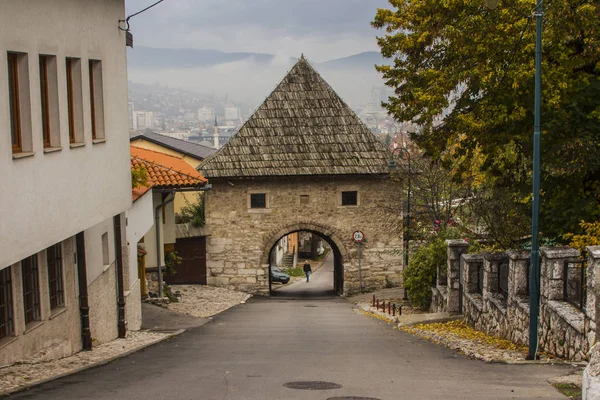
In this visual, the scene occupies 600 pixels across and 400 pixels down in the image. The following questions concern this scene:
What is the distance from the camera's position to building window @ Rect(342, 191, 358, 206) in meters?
33.8

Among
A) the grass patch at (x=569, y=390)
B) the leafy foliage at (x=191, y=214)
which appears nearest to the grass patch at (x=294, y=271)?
the leafy foliage at (x=191, y=214)

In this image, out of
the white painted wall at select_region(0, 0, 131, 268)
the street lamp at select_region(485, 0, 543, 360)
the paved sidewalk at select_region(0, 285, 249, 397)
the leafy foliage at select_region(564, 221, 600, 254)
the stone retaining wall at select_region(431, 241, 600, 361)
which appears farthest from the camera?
the leafy foliage at select_region(564, 221, 600, 254)

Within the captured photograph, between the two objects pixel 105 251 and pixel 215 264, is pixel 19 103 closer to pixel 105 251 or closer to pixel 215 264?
pixel 105 251

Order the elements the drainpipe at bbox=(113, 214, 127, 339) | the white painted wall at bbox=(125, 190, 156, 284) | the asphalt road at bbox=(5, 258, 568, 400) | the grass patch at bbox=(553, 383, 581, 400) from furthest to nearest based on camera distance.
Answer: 1. the white painted wall at bbox=(125, 190, 156, 284)
2. the drainpipe at bbox=(113, 214, 127, 339)
3. the asphalt road at bbox=(5, 258, 568, 400)
4. the grass patch at bbox=(553, 383, 581, 400)

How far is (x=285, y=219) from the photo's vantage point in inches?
1330

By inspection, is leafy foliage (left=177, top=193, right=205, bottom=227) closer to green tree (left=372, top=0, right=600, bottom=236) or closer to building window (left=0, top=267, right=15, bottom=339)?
green tree (left=372, top=0, right=600, bottom=236)

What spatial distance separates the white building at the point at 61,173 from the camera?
34.0ft

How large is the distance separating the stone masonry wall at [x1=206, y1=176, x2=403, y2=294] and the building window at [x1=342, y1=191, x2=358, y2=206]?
0.57 ft

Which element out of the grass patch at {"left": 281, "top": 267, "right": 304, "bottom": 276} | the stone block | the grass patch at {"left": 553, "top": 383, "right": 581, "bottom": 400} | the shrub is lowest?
the grass patch at {"left": 281, "top": 267, "right": 304, "bottom": 276}

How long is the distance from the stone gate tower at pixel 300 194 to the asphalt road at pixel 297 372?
49.8ft

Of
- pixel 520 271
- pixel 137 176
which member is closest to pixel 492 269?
pixel 520 271

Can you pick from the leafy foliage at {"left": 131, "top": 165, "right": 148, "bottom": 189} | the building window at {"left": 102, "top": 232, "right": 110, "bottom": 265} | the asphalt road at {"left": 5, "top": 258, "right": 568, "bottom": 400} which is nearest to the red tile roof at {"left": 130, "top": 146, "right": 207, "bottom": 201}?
the leafy foliage at {"left": 131, "top": 165, "right": 148, "bottom": 189}

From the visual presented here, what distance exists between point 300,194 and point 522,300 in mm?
19498

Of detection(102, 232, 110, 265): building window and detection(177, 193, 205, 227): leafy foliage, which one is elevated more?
detection(102, 232, 110, 265): building window
